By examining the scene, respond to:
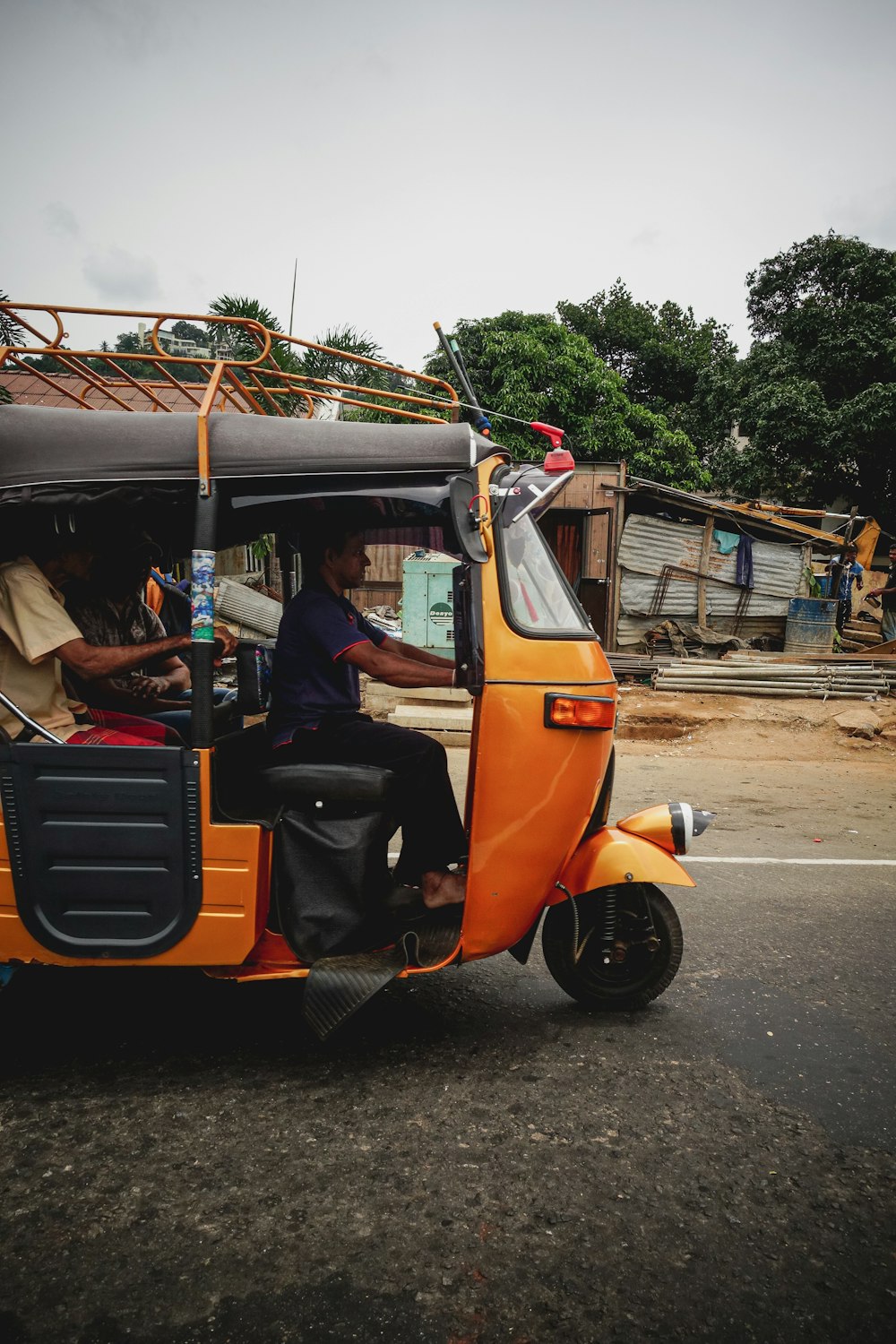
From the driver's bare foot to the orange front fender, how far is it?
36 centimetres

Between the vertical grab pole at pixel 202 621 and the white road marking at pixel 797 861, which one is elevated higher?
the vertical grab pole at pixel 202 621

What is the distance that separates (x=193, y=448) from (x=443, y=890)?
1840mm

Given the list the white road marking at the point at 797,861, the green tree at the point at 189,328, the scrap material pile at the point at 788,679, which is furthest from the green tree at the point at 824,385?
the white road marking at the point at 797,861

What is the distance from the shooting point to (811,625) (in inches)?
652

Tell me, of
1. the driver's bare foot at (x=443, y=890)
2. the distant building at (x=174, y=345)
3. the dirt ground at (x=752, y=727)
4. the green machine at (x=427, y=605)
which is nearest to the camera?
the driver's bare foot at (x=443, y=890)

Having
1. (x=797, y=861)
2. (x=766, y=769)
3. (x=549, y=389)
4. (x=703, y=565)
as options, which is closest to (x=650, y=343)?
(x=549, y=389)

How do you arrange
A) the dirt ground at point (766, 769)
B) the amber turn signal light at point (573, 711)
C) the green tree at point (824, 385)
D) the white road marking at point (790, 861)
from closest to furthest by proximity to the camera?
the amber turn signal light at point (573, 711) < the white road marking at point (790, 861) < the dirt ground at point (766, 769) < the green tree at point (824, 385)

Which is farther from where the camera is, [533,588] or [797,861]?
[797,861]

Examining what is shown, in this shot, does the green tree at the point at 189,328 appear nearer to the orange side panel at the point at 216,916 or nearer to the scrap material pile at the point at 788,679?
the orange side panel at the point at 216,916

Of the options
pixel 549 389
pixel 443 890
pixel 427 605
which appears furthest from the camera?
pixel 549 389

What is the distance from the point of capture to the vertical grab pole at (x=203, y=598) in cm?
262

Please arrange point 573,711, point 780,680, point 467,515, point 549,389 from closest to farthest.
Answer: point 467,515, point 573,711, point 780,680, point 549,389

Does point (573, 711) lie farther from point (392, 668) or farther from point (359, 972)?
point (359, 972)

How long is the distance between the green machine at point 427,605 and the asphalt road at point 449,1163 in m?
7.77
